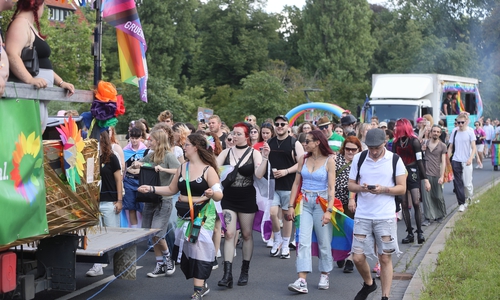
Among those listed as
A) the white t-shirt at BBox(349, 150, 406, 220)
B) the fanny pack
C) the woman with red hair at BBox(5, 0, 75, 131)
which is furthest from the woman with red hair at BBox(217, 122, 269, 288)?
the woman with red hair at BBox(5, 0, 75, 131)

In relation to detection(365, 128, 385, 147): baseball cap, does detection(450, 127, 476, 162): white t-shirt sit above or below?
below

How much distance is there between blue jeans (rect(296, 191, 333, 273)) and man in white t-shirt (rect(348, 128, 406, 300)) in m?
0.91

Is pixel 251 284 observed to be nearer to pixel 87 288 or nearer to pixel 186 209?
pixel 186 209

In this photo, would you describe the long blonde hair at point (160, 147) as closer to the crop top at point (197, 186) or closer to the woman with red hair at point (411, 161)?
the crop top at point (197, 186)

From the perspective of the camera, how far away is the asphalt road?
8234mm

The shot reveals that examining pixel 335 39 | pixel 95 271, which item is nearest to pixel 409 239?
pixel 95 271

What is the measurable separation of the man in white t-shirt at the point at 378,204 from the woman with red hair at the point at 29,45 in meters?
3.06

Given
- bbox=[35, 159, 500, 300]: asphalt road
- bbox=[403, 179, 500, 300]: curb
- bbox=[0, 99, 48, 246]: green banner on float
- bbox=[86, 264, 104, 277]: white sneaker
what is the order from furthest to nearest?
1. bbox=[86, 264, 104, 277]: white sneaker
2. bbox=[35, 159, 500, 300]: asphalt road
3. bbox=[403, 179, 500, 300]: curb
4. bbox=[0, 99, 48, 246]: green banner on float

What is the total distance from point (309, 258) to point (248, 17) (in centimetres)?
6013

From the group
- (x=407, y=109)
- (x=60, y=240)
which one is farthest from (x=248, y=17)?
(x=60, y=240)

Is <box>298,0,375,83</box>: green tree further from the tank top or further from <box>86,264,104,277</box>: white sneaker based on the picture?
the tank top

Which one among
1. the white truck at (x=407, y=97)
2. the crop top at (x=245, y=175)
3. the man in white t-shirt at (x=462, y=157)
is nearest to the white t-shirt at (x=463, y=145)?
the man in white t-shirt at (x=462, y=157)

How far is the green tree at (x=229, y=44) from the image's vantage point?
2562 inches

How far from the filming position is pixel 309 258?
836 cm
